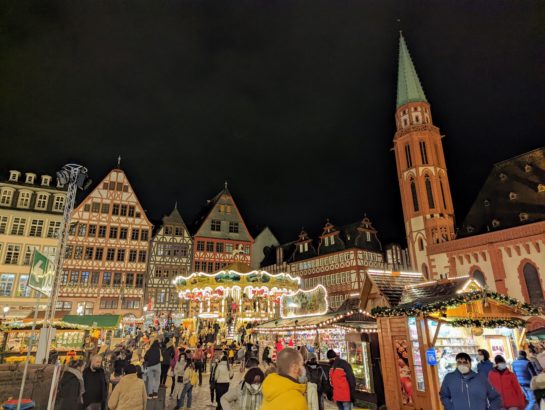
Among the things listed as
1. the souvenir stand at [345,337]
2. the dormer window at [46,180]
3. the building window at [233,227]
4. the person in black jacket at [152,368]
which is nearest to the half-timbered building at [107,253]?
the dormer window at [46,180]

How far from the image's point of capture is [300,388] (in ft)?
10.2

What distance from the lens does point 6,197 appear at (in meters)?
31.7

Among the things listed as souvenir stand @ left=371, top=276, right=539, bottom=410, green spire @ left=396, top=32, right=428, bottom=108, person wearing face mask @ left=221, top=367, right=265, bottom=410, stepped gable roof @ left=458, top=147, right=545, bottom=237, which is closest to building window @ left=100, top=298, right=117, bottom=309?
souvenir stand @ left=371, top=276, right=539, bottom=410

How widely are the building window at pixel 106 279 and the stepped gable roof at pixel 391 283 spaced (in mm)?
28242

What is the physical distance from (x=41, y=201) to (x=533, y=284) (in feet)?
127

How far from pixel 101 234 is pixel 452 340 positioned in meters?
32.1

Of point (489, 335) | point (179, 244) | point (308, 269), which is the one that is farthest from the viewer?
point (308, 269)

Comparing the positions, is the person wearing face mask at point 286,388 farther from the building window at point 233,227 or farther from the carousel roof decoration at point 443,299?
the building window at point 233,227

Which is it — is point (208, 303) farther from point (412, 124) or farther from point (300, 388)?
point (412, 124)

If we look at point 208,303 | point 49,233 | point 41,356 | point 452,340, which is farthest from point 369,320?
point 49,233

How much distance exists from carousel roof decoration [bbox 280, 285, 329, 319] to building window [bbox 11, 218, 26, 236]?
74.6 feet

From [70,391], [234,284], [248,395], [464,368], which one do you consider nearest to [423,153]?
[234,284]

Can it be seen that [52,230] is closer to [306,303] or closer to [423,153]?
[306,303]

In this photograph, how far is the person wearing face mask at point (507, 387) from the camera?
20.1 ft
